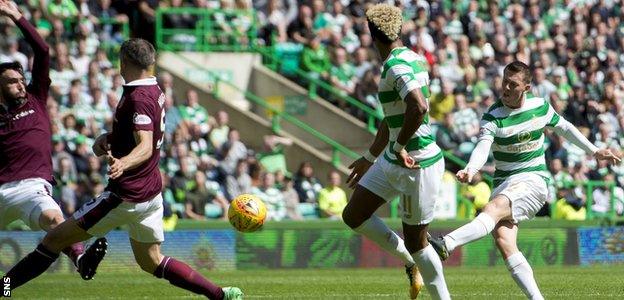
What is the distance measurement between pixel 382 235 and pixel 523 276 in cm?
126

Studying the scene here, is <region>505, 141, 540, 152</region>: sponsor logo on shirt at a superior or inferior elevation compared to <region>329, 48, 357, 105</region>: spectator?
superior

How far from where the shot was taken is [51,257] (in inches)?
441

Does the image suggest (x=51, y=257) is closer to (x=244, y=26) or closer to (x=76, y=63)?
(x=76, y=63)

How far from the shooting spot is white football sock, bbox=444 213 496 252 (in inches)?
457

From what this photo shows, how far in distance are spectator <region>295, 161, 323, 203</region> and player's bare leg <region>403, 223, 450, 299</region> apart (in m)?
12.0

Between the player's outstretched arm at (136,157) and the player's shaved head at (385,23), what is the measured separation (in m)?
1.99

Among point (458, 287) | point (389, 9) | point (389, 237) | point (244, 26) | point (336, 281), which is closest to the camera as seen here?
point (389, 9)

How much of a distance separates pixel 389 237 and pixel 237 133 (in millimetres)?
12250

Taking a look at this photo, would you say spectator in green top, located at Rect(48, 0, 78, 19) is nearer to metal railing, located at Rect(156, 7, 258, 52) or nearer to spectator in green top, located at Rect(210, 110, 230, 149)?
metal railing, located at Rect(156, 7, 258, 52)

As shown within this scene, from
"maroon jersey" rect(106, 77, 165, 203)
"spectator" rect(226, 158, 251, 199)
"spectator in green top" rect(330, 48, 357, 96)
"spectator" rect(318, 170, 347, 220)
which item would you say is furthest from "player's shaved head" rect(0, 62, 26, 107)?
"spectator in green top" rect(330, 48, 357, 96)

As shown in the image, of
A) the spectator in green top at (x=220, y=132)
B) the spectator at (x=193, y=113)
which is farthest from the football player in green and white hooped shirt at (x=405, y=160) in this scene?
the spectator at (x=193, y=113)

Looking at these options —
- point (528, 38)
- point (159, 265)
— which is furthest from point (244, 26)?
point (159, 265)

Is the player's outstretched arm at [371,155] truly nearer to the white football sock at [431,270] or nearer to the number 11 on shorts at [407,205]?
the number 11 on shorts at [407,205]

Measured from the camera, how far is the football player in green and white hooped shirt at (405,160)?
10.8 m
